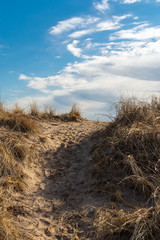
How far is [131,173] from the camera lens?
164 inches

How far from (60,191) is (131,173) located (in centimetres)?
127

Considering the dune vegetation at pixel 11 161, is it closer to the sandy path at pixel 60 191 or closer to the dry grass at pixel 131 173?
the sandy path at pixel 60 191

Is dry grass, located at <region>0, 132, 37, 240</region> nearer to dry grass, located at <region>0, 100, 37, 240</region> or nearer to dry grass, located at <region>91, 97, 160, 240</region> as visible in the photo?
dry grass, located at <region>0, 100, 37, 240</region>

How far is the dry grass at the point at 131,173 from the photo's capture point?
114 inches

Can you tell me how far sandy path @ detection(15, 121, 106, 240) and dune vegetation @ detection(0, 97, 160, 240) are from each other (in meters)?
0.05

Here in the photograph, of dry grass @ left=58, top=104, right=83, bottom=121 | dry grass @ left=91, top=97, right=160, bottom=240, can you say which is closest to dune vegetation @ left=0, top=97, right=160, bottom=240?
dry grass @ left=91, top=97, right=160, bottom=240

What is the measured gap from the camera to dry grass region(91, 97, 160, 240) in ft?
9.47

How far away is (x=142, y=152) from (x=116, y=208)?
51.6 inches

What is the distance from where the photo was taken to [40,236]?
3.11 metres

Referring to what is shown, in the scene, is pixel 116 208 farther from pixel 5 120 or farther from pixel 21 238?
pixel 5 120

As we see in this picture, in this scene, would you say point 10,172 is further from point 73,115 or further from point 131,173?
point 73,115

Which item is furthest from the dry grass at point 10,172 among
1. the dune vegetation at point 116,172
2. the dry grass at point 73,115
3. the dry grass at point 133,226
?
the dry grass at point 73,115

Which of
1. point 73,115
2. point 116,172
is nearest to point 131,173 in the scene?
point 116,172

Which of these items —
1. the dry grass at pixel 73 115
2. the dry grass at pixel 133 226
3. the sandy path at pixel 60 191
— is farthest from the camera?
the dry grass at pixel 73 115
